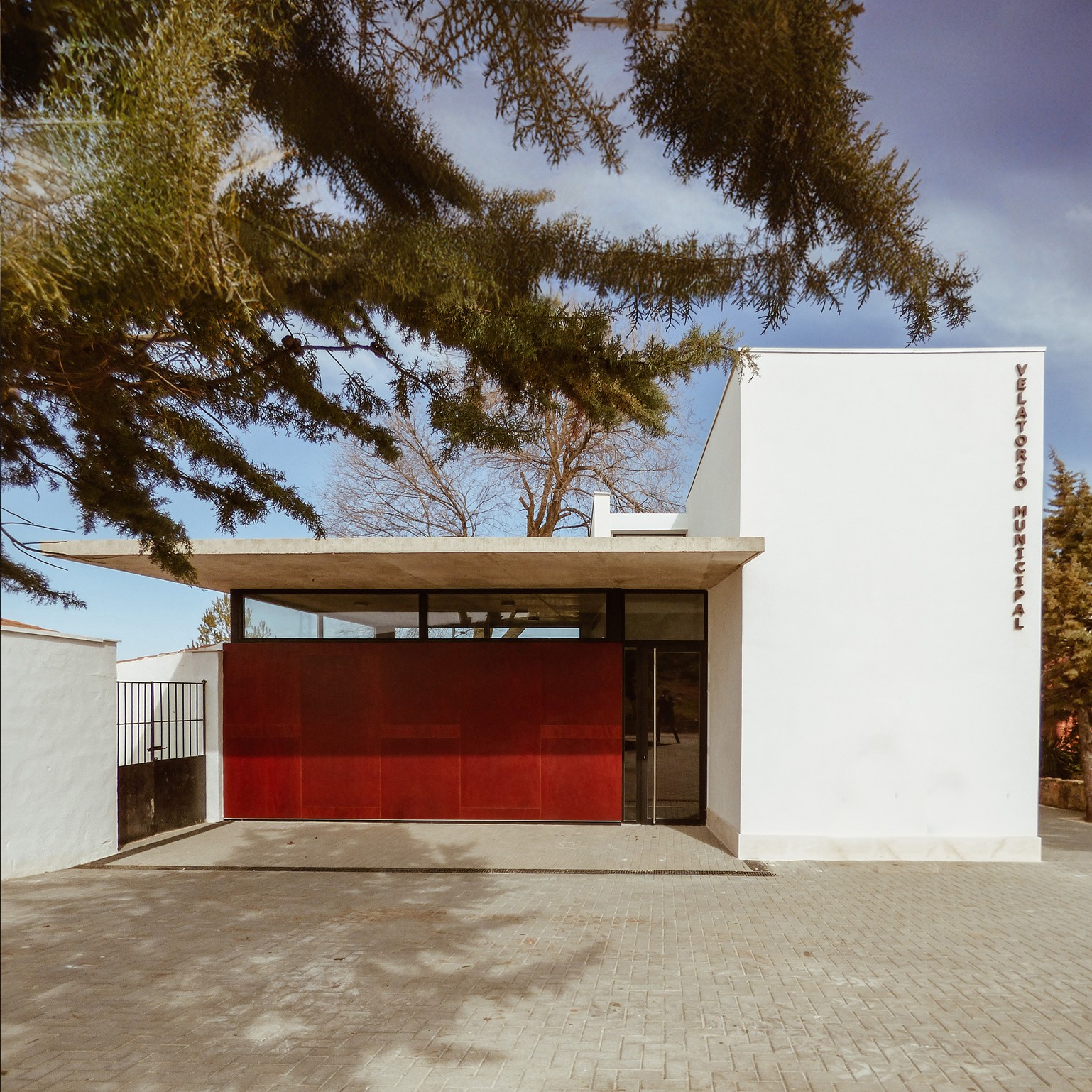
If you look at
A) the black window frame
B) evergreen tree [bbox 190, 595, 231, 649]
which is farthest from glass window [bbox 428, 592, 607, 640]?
evergreen tree [bbox 190, 595, 231, 649]

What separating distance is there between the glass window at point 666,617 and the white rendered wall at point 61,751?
6.40 metres

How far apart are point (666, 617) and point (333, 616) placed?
472 centimetres

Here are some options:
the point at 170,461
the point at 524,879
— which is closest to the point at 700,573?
the point at 524,879

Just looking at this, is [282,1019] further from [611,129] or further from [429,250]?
[611,129]

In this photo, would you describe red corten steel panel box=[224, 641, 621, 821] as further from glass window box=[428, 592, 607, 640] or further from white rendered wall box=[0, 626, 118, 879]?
white rendered wall box=[0, 626, 118, 879]

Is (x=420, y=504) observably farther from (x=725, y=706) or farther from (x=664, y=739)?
(x=725, y=706)

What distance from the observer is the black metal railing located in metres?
10.1

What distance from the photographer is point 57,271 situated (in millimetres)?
2238

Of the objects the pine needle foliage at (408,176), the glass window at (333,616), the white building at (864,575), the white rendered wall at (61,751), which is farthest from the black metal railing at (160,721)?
the pine needle foliage at (408,176)

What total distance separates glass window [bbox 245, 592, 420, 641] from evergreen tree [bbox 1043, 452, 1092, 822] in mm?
9441

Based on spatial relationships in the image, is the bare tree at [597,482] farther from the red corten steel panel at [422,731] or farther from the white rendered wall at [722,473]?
the red corten steel panel at [422,731]

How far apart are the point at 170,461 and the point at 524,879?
608 centimetres

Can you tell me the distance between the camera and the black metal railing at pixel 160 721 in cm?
1010

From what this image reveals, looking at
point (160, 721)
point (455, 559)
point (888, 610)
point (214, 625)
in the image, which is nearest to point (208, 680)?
point (160, 721)
